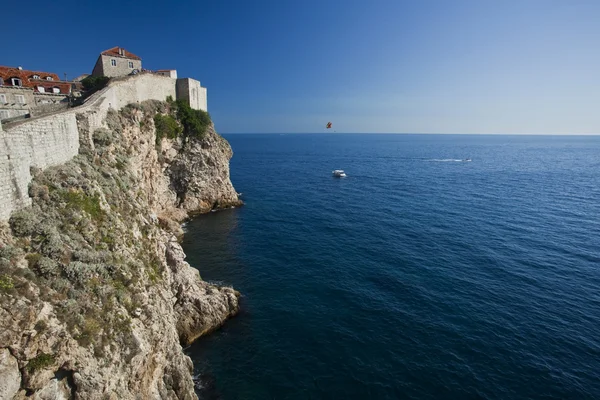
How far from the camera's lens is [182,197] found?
5381 cm

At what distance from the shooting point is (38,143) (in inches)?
648

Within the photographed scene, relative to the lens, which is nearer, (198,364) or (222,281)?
(198,364)

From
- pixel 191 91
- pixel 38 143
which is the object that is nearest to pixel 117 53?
pixel 191 91

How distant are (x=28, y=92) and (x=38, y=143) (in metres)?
27.2

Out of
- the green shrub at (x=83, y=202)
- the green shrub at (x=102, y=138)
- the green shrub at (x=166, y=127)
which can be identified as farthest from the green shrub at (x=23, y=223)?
the green shrub at (x=166, y=127)

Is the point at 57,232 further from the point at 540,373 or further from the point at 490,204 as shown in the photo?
the point at 490,204

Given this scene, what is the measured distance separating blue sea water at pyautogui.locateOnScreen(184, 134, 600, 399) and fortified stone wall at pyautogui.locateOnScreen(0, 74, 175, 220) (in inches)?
607

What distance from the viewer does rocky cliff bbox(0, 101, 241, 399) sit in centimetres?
1080

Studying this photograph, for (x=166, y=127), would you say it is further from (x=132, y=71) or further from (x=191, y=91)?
(x=132, y=71)

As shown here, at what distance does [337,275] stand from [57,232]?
25.3 m

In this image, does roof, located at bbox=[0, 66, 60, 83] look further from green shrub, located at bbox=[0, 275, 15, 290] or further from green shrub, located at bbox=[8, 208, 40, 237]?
green shrub, located at bbox=[0, 275, 15, 290]

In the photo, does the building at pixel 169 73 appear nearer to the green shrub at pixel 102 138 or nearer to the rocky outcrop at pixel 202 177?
the rocky outcrop at pixel 202 177

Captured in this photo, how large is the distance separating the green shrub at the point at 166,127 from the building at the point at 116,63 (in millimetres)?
9860

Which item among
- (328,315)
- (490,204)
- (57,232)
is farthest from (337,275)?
(490,204)
